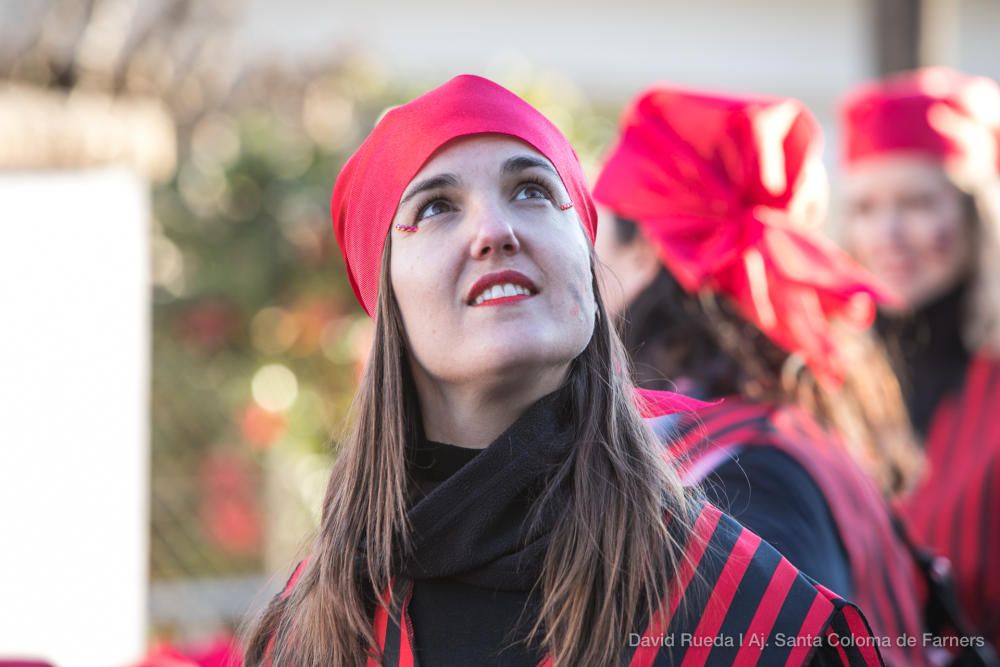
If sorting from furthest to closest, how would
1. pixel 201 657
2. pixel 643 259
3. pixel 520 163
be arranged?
pixel 643 259, pixel 201 657, pixel 520 163

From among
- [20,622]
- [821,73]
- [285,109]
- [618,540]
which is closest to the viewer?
[618,540]

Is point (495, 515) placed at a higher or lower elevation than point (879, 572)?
higher

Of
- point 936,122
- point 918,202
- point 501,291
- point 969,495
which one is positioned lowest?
point 969,495

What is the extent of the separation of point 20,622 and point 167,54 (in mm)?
1436

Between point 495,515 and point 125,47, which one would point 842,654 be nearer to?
point 495,515

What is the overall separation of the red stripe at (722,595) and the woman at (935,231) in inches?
78.2

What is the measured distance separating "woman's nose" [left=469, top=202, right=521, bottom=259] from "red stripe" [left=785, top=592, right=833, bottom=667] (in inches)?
23.6

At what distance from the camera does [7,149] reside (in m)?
2.87

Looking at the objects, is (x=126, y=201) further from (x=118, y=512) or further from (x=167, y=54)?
(x=118, y=512)

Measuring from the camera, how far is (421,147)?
1697 millimetres

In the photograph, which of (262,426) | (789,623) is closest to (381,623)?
(789,623)

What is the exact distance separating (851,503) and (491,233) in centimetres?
104

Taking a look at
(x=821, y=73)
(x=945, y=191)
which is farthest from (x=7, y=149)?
(x=821, y=73)

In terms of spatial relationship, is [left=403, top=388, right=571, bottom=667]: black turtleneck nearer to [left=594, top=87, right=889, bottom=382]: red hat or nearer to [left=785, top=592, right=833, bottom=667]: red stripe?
[left=785, top=592, right=833, bottom=667]: red stripe
